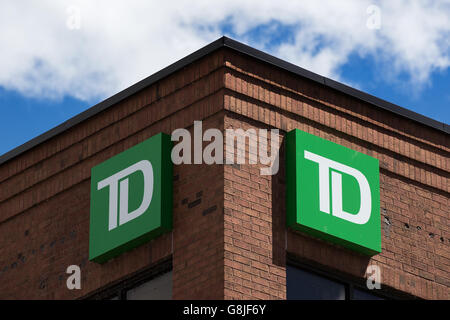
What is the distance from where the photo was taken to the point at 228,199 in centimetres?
2008

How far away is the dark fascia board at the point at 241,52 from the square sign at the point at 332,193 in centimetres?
109

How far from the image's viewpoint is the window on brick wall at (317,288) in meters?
20.7

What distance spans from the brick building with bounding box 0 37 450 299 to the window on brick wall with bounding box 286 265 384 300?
0.02 meters

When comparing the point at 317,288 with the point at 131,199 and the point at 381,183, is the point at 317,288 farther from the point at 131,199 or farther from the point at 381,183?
the point at 131,199

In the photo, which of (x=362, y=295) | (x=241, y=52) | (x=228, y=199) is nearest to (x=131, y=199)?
(x=228, y=199)

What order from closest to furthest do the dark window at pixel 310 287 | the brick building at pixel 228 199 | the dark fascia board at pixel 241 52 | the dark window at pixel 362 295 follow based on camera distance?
the brick building at pixel 228 199
the dark window at pixel 310 287
the dark fascia board at pixel 241 52
the dark window at pixel 362 295

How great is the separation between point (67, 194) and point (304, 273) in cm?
435

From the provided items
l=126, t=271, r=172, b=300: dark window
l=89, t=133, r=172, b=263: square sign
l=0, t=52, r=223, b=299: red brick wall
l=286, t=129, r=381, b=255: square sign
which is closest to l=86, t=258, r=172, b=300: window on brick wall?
l=126, t=271, r=172, b=300: dark window

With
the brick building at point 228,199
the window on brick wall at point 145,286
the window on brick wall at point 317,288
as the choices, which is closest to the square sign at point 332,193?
the brick building at point 228,199

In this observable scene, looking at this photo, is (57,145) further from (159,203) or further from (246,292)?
(246,292)

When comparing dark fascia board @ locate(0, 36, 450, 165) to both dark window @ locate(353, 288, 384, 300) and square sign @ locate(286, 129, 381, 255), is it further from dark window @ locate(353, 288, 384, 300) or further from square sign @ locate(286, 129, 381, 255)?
dark window @ locate(353, 288, 384, 300)

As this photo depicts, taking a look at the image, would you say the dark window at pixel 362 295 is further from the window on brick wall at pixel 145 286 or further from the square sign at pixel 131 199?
the square sign at pixel 131 199

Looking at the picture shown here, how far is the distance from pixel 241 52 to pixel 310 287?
3.68 m
